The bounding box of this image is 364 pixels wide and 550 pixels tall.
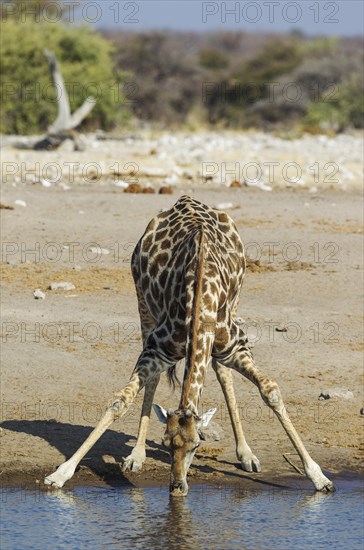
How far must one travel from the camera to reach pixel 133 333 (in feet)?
31.3

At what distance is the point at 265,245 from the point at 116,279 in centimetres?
200

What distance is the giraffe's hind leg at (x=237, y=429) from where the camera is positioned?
23.0 feet

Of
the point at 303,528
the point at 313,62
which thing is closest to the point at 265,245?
the point at 303,528

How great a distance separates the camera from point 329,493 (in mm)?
6641

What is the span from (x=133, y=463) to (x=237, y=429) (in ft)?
2.13

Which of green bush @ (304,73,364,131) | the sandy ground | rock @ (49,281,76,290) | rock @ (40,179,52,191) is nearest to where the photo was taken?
the sandy ground

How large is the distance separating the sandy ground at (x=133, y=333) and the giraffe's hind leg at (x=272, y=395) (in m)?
0.29

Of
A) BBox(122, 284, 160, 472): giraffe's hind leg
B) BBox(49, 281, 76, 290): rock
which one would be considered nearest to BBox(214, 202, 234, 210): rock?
BBox(49, 281, 76, 290): rock

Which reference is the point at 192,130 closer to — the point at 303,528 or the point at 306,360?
the point at 306,360

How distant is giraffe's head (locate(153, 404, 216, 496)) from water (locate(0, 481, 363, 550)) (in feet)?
0.99

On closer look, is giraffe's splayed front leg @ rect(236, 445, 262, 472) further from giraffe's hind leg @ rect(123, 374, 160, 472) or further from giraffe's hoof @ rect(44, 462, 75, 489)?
giraffe's hoof @ rect(44, 462, 75, 489)

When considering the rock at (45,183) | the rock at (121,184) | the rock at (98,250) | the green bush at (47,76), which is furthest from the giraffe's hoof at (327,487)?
the green bush at (47,76)

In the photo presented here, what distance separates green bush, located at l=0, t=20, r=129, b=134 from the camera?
25.0m

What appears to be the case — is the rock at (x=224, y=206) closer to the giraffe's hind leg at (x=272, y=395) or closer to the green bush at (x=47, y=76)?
the giraffe's hind leg at (x=272, y=395)
